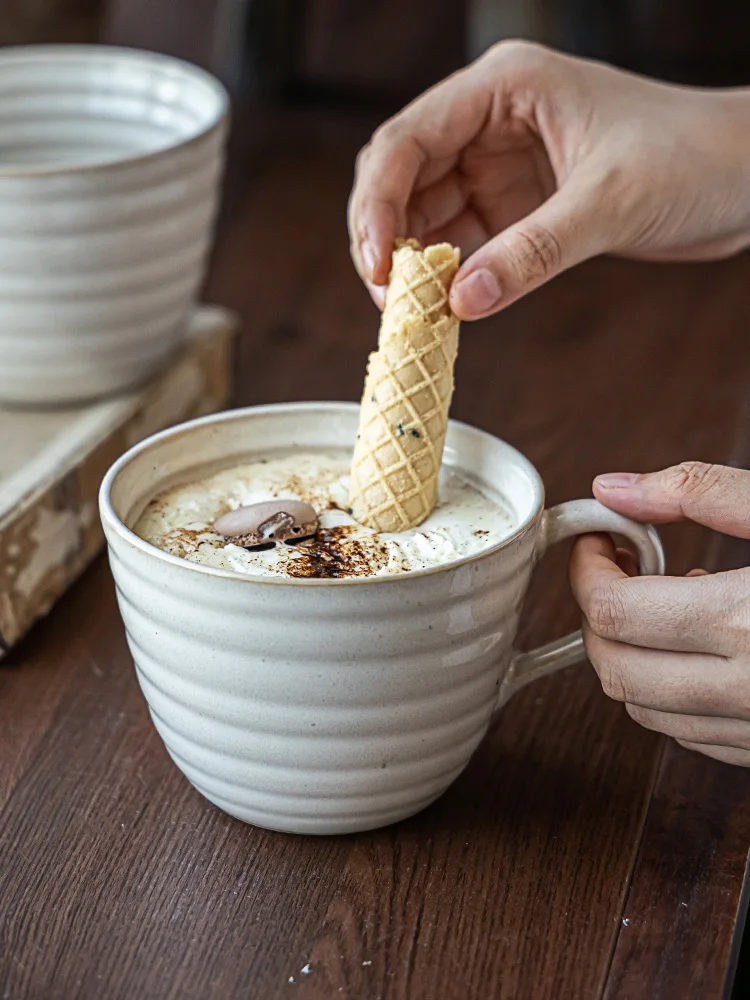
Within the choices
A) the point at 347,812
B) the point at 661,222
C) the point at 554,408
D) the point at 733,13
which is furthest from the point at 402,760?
the point at 733,13

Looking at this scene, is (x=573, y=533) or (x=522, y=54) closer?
(x=573, y=533)

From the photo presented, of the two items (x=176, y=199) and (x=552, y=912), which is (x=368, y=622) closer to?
(x=552, y=912)

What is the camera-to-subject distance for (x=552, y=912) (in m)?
0.79

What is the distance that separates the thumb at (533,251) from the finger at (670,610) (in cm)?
21

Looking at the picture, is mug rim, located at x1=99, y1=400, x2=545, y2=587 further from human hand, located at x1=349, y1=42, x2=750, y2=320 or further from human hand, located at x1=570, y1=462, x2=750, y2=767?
human hand, located at x1=349, y1=42, x2=750, y2=320

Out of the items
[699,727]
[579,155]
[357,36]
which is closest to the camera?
[699,727]

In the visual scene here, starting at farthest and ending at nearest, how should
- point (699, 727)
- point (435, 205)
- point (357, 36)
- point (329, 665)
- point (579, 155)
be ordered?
1. point (357, 36)
2. point (435, 205)
3. point (579, 155)
4. point (699, 727)
5. point (329, 665)

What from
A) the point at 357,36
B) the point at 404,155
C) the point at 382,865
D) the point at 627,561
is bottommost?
the point at 357,36

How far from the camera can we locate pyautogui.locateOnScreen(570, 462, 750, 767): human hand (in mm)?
791

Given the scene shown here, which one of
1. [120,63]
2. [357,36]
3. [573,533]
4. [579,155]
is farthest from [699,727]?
[357,36]

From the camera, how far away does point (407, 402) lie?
2.87 feet

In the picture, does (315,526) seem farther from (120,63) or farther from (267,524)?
(120,63)

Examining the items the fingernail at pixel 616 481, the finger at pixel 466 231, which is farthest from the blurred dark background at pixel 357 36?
the fingernail at pixel 616 481

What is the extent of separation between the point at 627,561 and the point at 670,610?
115mm
